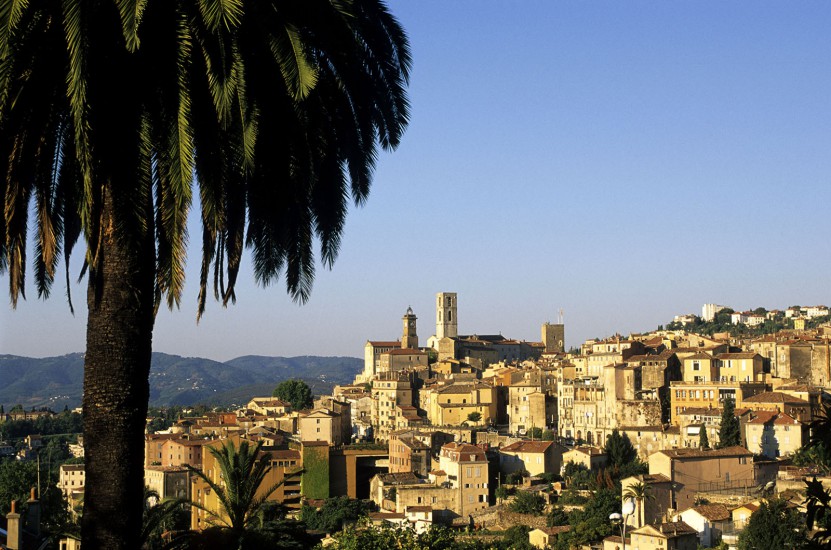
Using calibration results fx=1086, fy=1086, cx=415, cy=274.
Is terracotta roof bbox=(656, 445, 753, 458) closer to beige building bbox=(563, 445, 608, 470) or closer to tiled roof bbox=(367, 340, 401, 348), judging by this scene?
beige building bbox=(563, 445, 608, 470)

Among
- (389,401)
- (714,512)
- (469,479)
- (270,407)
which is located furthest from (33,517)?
(270,407)

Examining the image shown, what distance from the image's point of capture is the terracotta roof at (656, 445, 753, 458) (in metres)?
53.8

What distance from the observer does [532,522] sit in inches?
2164

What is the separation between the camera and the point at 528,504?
5678 cm

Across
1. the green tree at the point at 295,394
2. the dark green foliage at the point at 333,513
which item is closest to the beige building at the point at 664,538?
the dark green foliage at the point at 333,513

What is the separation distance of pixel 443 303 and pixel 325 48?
120 metres

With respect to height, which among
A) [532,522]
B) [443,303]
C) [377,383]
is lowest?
[532,522]

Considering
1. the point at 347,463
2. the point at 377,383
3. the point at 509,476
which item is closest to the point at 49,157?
the point at 509,476

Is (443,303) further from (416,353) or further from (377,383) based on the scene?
(377,383)

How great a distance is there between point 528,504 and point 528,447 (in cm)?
897

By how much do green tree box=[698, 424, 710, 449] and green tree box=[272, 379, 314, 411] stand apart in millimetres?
49583

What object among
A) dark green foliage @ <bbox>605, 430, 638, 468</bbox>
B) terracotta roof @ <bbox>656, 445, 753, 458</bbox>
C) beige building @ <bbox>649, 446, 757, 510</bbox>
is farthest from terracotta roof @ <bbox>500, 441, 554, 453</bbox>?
terracotta roof @ <bbox>656, 445, 753, 458</bbox>

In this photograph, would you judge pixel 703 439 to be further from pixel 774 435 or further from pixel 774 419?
pixel 774 419

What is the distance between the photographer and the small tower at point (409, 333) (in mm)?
119312
